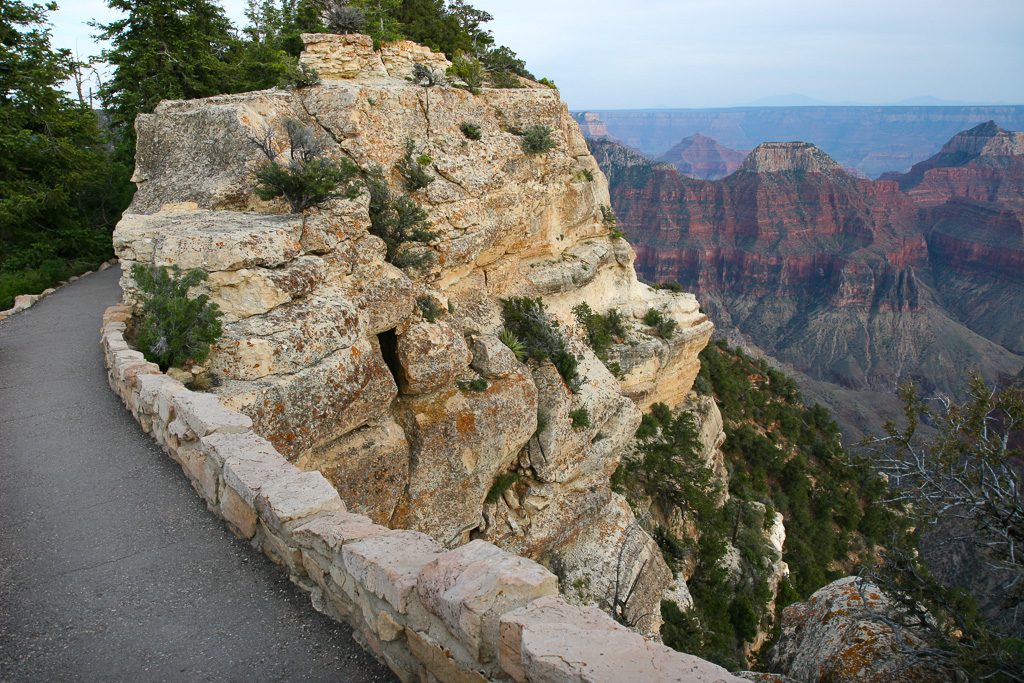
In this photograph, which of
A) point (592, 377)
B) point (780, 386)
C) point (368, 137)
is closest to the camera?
point (368, 137)

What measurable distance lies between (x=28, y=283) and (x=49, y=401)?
25.8 ft

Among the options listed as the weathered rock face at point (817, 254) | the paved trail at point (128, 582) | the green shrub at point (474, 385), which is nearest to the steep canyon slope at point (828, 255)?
the weathered rock face at point (817, 254)

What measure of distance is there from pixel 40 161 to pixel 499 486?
53.6 feet

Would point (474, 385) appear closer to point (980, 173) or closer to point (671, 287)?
point (671, 287)

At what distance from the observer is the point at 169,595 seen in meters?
4.61

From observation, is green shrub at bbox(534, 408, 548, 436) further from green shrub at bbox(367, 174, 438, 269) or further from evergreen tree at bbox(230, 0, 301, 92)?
evergreen tree at bbox(230, 0, 301, 92)

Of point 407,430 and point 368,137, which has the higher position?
point 368,137

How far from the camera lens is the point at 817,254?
418 ft

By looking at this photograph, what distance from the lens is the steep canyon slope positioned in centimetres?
11075

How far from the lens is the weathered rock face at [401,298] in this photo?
8.34m

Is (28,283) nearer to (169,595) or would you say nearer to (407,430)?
(407,430)

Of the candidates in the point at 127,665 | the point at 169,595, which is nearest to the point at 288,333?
the point at 169,595

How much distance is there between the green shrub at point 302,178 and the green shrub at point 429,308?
7.90ft

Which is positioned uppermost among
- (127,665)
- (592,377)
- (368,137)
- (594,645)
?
(368,137)
